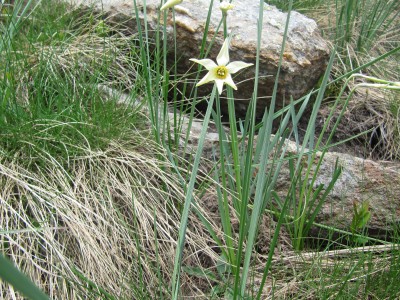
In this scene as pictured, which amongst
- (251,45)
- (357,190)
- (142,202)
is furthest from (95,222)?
(251,45)

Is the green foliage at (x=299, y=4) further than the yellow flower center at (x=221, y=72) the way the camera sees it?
Yes

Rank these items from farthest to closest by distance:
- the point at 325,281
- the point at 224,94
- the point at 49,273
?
the point at 224,94
the point at 325,281
the point at 49,273

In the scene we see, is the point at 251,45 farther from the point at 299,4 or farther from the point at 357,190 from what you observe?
the point at 299,4

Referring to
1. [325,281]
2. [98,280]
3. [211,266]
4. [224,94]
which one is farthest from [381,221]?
[98,280]

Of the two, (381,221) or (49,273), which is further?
(381,221)

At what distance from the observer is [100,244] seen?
1.61 m

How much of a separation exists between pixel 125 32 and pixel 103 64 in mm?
453

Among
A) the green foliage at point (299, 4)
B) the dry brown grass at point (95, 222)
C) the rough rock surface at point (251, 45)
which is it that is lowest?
the dry brown grass at point (95, 222)

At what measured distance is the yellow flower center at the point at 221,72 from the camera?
130 centimetres

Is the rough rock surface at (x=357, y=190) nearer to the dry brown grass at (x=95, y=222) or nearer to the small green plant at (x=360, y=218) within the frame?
the small green plant at (x=360, y=218)

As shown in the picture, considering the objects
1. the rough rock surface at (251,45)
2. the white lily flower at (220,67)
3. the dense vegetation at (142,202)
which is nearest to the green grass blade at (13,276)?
the dense vegetation at (142,202)

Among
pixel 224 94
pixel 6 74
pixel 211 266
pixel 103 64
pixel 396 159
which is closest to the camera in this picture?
pixel 211 266

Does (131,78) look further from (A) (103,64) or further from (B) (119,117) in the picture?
(B) (119,117)

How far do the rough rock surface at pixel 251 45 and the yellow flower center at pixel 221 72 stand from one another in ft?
3.38
